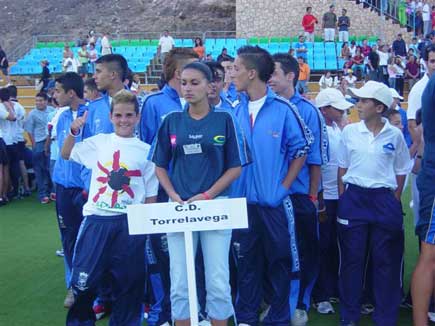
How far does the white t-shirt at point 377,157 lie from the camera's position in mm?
5320

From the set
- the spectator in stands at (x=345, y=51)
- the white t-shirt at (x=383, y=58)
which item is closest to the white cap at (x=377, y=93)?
the white t-shirt at (x=383, y=58)

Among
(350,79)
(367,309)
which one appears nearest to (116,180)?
(367,309)

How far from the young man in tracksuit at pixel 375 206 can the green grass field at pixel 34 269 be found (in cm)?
41

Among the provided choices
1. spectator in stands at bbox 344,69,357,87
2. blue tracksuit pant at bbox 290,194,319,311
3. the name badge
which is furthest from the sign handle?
spectator in stands at bbox 344,69,357,87

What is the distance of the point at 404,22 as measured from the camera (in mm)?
28516

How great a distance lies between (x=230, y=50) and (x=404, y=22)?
715 centimetres

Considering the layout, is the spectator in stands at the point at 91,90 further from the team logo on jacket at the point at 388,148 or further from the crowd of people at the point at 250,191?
the team logo on jacket at the point at 388,148

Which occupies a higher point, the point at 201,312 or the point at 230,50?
the point at 230,50

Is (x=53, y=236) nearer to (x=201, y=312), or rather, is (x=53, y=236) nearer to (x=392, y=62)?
(x=201, y=312)

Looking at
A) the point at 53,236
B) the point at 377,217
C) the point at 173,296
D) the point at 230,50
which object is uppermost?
the point at 230,50

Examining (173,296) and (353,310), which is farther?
(353,310)

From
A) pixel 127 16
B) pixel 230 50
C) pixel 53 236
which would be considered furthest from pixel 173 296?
pixel 127 16

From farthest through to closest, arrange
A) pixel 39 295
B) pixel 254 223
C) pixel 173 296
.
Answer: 1. pixel 39 295
2. pixel 254 223
3. pixel 173 296

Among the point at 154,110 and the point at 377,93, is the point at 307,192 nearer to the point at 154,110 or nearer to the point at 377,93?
the point at 377,93
